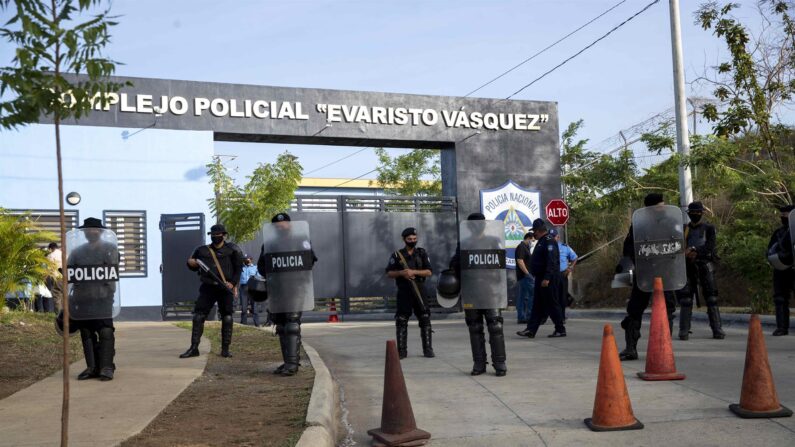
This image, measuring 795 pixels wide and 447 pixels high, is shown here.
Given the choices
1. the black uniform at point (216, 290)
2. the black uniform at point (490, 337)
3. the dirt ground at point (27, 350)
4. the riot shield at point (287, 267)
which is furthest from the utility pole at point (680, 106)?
the dirt ground at point (27, 350)

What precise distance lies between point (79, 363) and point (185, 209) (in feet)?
44.6

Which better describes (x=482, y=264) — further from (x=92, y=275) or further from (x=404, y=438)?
(x=92, y=275)

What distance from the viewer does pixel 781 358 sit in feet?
32.7

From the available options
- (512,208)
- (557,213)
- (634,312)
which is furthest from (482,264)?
(512,208)

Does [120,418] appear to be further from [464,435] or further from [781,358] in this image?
[781,358]

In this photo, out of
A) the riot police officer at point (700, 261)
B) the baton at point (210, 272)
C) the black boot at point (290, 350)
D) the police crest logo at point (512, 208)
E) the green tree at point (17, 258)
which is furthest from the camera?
the police crest logo at point (512, 208)

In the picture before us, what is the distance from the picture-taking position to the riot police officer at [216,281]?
11.8 metres

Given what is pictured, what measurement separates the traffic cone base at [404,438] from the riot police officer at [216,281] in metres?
5.58

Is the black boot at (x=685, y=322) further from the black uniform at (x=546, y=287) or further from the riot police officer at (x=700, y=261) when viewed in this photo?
the black uniform at (x=546, y=287)

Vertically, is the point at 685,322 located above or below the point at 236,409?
above

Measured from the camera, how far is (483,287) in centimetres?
973

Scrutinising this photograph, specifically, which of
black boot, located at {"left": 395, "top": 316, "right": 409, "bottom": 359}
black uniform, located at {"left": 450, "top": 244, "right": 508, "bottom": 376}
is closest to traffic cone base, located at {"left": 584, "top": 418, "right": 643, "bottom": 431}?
black uniform, located at {"left": 450, "top": 244, "right": 508, "bottom": 376}

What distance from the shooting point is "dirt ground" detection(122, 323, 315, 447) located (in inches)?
251

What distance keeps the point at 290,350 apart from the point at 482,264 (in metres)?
2.24
